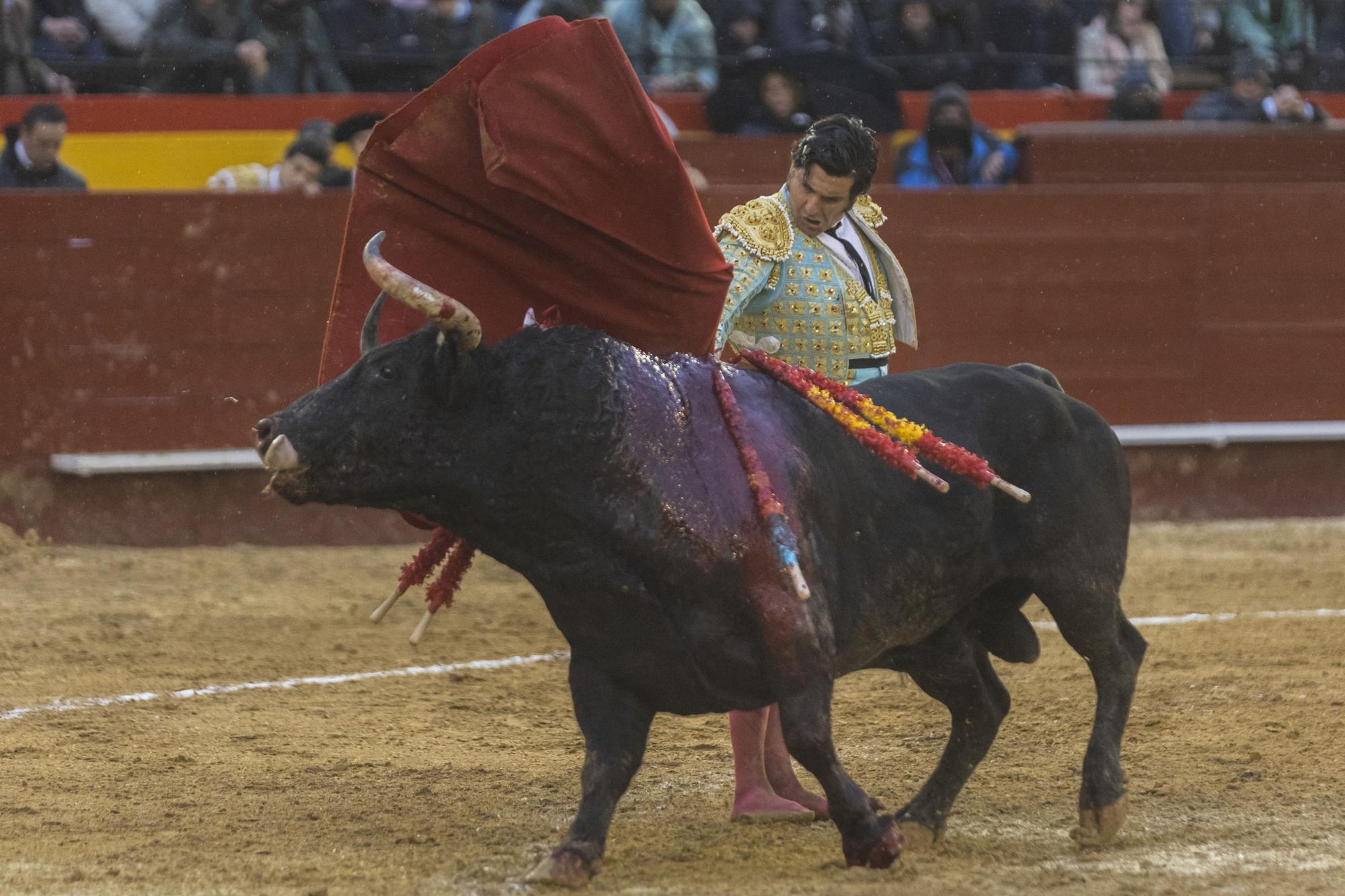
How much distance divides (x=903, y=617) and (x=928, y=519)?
0.18 meters

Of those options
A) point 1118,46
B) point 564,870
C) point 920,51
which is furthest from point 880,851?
point 1118,46

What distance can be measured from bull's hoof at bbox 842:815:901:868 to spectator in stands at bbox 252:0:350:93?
19.9 feet

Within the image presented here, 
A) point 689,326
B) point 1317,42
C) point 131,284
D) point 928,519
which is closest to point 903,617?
point 928,519

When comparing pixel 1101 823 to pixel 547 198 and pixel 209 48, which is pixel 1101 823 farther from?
pixel 209 48

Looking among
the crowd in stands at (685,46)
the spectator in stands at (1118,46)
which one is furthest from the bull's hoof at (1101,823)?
the spectator in stands at (1118,46)

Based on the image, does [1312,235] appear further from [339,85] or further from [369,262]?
[369,262]

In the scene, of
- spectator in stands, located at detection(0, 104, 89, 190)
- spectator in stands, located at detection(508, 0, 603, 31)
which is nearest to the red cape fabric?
spectator in stands, located at detection(0, 104, 89, 190)

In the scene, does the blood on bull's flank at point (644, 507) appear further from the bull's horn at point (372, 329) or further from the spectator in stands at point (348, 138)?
the spectator in stands at point (348, 138)

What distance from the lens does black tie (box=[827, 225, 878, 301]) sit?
3945 millimetres

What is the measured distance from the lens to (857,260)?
3.96m

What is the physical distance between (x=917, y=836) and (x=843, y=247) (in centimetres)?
120

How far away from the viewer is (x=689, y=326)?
133 inches

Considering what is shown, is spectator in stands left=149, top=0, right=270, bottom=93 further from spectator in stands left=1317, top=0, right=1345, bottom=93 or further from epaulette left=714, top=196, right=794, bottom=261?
spectator in stands left=1317, top=0, right=1345, bottom=93

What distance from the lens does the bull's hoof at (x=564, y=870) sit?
10.5 ft
